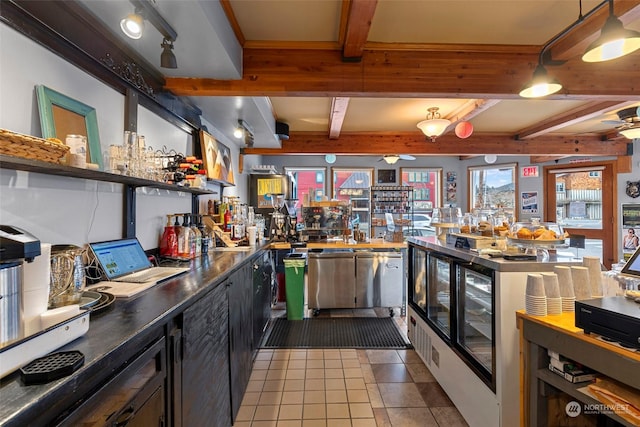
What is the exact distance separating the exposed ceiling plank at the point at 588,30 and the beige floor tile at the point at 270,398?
349cm

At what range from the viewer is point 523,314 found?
1477mm

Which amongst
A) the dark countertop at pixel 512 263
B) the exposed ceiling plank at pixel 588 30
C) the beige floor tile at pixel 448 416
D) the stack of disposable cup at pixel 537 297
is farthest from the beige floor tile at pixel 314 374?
the exposed ceiling plank at pixel 588 30

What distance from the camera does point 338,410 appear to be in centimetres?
221

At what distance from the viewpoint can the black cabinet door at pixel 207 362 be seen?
1320 mm

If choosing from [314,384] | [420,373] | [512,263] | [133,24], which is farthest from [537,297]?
[133,24]

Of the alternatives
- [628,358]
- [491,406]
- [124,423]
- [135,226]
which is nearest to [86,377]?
[124,423]

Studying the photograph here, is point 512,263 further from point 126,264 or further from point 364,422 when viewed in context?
point 126,264

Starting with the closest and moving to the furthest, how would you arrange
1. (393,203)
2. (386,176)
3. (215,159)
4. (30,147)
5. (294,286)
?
(30,147), (215,159), (294,286), (393,203), (386,176)

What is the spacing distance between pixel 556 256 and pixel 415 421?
56.0 inches

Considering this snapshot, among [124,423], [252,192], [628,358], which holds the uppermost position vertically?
[252,192]

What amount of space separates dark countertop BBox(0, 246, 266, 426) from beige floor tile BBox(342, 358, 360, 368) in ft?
5.71

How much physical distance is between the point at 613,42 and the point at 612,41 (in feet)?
0.34

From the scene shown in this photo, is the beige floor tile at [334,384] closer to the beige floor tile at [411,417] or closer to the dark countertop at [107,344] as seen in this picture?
the beige floor tile at [411,417]

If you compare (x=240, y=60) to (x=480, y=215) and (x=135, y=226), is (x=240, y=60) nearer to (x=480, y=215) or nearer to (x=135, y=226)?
(x=135, y=226)
